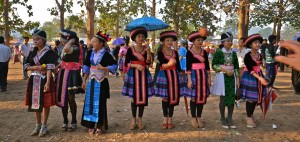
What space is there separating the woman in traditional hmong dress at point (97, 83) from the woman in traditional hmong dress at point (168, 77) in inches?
39.1

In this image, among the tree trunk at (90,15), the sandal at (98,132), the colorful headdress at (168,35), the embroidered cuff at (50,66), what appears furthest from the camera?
the tree trunk at (90,15)

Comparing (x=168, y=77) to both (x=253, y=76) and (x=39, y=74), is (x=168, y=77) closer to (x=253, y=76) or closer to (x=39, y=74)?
(x=253, y=76)

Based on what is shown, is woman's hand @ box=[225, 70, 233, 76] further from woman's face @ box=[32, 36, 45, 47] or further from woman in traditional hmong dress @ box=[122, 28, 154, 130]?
woman's face @ box=[32, 36, 45, 47]

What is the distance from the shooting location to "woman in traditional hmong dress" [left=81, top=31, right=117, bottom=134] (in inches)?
209

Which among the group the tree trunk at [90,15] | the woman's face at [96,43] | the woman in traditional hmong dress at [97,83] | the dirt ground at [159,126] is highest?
the tree trunk at [90,15]

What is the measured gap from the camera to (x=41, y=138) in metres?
5.23

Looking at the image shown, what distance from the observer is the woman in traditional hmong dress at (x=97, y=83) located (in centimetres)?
531

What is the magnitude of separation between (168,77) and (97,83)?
4.56ft

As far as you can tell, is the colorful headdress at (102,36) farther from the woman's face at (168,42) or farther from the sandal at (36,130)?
the sandal at (36,130)

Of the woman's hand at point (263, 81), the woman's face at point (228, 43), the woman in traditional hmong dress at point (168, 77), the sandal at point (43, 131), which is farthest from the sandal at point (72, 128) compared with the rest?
the woman's hand at point (263, 81)

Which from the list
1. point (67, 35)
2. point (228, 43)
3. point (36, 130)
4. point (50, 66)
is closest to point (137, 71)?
point (67, 35)

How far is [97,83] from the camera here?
532cm

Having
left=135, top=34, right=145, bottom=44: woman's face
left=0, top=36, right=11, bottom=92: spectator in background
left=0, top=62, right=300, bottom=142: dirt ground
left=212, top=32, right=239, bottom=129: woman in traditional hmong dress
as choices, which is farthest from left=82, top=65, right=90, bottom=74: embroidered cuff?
left=0, top=36, right=11, bottom=92: spectator in background

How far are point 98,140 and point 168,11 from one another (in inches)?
928
